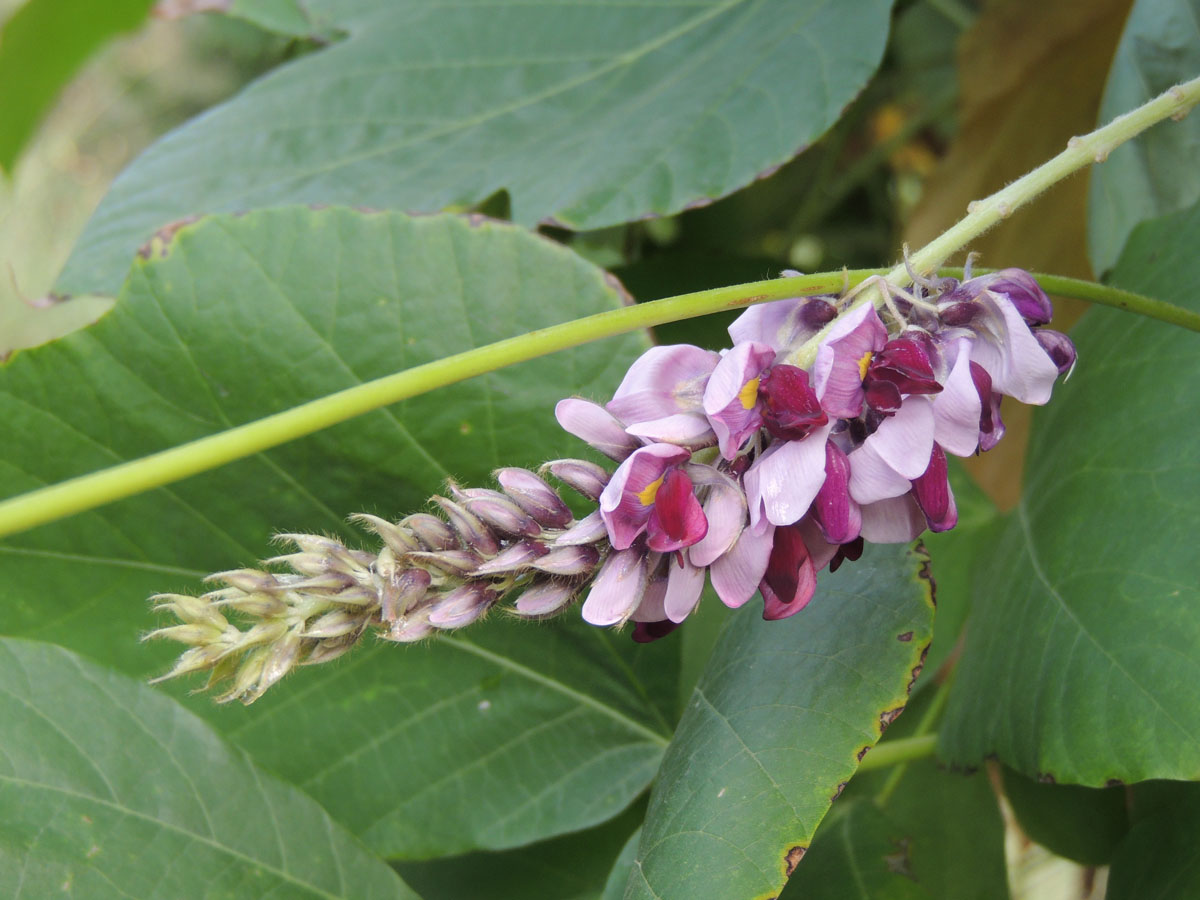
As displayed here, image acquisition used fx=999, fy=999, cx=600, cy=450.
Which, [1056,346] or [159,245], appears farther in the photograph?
[159,245]

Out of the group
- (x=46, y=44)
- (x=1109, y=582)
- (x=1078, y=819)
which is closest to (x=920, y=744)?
(x=1078, y=819)

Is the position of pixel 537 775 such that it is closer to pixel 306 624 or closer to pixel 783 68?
pixel 306 624

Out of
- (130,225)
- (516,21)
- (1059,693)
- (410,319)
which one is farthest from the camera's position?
(516,21)

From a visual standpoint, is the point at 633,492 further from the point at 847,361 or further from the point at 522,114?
the point at 522,114

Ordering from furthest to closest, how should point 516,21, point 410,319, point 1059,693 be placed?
1. point 516,21
2. point 410,319
3. point 1059,693

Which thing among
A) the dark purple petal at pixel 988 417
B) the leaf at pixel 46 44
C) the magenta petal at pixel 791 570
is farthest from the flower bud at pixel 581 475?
the leaf at pixel 46 44

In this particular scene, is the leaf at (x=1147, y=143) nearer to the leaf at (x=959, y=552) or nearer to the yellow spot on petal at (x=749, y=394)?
the leaf at (x=959, y=552)

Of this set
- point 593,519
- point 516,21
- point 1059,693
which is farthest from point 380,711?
point 516,21
